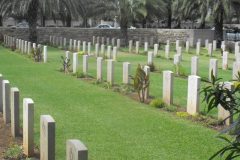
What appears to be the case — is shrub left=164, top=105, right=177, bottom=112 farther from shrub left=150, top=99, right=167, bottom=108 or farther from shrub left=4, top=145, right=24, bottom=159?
shrub left=4, top=145, right=24, bottom=159

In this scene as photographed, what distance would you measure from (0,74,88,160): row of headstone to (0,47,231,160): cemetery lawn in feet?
1.55

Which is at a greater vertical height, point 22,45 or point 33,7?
point 33,7

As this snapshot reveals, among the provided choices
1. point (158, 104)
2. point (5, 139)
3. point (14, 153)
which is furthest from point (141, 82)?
point (14, 153)

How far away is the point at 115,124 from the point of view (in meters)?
9.87

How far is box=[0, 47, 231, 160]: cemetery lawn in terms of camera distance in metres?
7.85

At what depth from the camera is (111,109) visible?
11.5 meters

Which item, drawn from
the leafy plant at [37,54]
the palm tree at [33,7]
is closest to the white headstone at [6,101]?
the leafy plant at [37,54]

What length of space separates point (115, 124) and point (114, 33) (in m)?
36.5

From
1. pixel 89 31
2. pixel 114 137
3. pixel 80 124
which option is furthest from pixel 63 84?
pixel 89 31

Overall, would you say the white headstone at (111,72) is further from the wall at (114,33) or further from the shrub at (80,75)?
the wall at (114,33)

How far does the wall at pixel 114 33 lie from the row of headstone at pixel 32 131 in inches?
1273

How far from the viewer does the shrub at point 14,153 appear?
7.34m

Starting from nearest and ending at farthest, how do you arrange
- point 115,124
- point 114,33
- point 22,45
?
point 115,124
point 22,45
point 114,33

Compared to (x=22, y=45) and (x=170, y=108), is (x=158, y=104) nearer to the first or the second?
(x=170, y=108)
